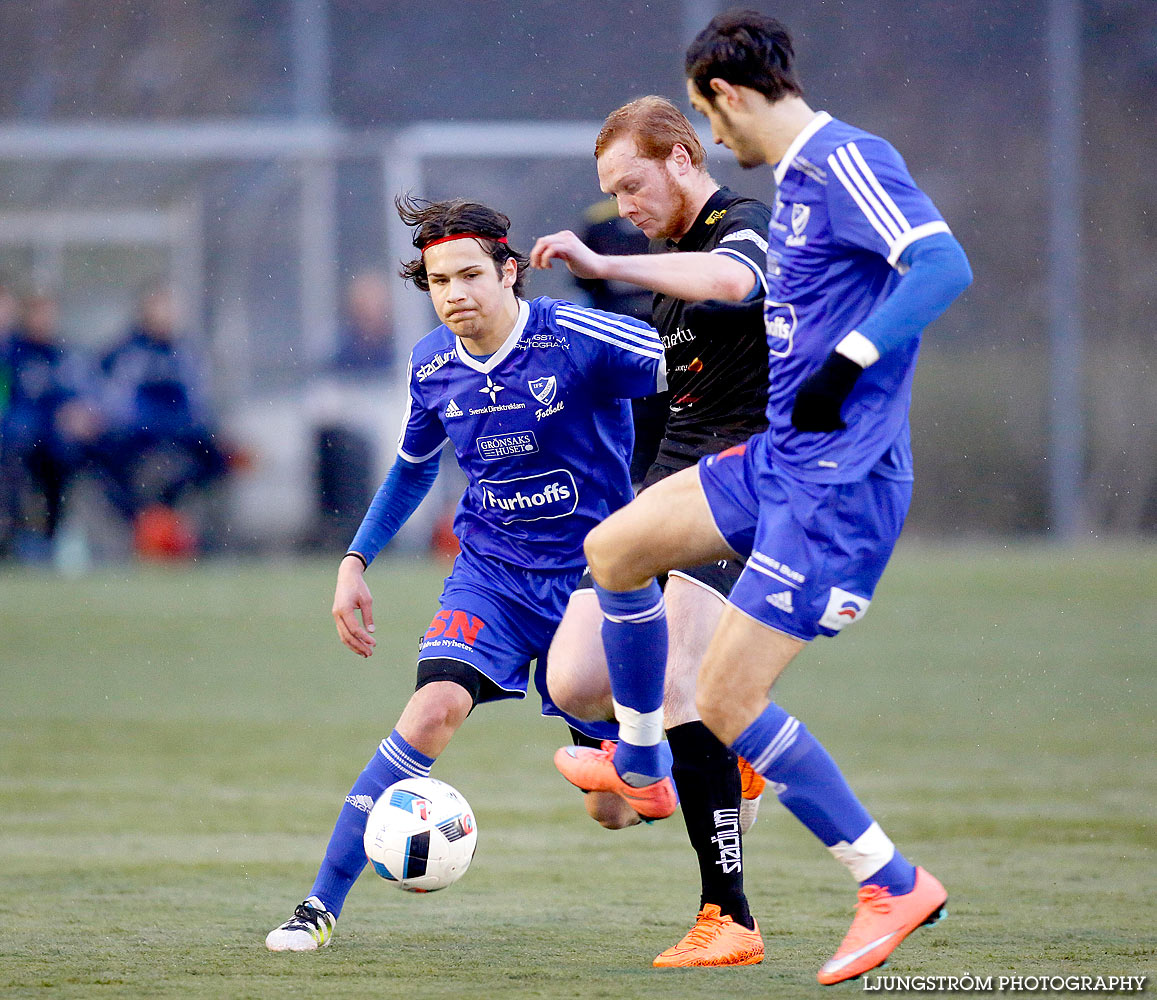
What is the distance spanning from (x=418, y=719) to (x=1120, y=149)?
14193 mm

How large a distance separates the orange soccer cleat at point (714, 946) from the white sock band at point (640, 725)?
0.47 m

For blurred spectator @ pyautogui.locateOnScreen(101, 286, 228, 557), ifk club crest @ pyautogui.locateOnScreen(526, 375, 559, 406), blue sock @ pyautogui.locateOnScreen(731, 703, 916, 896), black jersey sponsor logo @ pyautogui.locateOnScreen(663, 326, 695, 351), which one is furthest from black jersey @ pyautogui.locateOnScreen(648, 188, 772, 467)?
blurred spectator @ pyautogui.locateOnScreen(101, 286, 228, 557)

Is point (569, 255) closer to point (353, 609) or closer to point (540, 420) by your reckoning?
point (540, 420)

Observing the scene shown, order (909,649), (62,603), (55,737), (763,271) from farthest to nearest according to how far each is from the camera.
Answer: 1. (62,603)
2. (909,649)
3. (55,737)
4. (763,271)

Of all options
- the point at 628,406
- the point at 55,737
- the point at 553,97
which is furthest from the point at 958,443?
the point at 628,406

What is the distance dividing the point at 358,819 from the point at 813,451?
5.51ft

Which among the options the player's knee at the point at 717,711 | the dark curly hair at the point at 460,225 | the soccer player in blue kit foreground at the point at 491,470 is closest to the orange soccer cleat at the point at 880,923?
the player's knee at the point at 717,711

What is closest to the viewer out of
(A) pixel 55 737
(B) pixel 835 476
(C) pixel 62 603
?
(B) pixel 835 476

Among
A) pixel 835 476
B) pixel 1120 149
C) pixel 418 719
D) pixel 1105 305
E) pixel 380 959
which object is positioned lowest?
pixel 380 959

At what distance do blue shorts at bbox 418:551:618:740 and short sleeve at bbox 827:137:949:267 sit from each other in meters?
1.56

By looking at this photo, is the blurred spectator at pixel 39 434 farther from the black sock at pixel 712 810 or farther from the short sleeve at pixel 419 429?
the black sock at pixel 712 810

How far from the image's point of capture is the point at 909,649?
10.7 m

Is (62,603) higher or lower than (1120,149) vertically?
lower

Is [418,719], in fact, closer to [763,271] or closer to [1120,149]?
[763,271]
